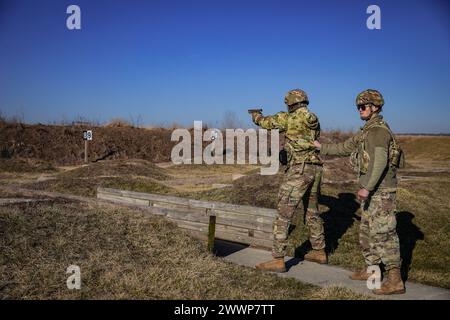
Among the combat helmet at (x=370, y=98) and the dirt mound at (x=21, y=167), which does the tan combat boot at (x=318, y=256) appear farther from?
the dirt mound at (x=21, y=167)

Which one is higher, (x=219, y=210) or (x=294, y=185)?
(x=294, y=185)

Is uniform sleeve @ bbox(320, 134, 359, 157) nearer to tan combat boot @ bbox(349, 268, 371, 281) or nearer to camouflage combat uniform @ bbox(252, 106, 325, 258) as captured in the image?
camouflage combat uniform @ bbox(252, 106, 325, 258)

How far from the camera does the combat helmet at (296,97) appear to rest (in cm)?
587

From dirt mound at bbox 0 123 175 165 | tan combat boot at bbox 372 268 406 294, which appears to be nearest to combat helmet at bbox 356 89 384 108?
tan combat boot at bbox 372 268 406 294

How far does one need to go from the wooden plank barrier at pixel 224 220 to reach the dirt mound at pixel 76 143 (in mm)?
22312

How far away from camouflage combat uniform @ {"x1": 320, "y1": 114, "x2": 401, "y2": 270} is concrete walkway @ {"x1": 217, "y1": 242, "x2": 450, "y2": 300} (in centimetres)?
38

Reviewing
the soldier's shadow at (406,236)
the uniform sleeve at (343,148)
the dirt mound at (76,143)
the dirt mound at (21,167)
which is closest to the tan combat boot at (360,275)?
the soldier's shadow at (406,236)

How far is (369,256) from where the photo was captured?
5211 mm

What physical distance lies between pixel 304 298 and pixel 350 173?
39.0 ft

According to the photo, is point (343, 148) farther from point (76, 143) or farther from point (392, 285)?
point (76, 143)

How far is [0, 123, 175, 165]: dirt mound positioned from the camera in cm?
2914
